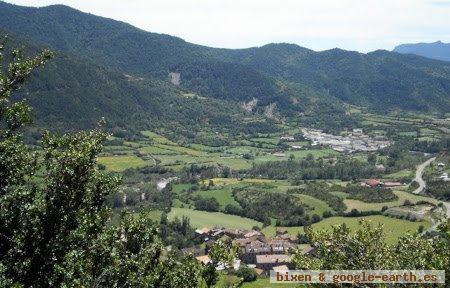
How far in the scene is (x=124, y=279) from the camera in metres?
21.8

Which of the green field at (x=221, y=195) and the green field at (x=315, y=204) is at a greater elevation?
the green field at (x=315, y=204)

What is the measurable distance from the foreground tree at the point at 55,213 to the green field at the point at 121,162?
385 feet

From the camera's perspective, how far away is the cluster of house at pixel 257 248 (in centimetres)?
8231

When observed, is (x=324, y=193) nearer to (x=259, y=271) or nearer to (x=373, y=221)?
(x=373, y=221)

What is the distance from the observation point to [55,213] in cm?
1961

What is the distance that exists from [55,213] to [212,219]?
8685 cm

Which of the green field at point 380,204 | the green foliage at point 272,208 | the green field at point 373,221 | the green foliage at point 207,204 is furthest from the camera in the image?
the green foliage at point 207,204

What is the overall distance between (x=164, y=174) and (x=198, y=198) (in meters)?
27.6

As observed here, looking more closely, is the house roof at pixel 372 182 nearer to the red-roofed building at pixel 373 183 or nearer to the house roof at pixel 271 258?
the red-roofed building at pixel 373 183

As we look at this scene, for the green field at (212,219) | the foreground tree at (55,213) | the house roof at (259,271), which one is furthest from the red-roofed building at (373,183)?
the foreground tree at (55,213)

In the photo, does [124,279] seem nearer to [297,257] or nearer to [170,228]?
[297,257]

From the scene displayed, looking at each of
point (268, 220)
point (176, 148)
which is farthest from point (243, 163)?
point (268, 220)

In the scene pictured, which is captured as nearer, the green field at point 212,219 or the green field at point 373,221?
the green field at point 373,221

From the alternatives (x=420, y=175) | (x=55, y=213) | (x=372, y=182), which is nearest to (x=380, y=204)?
(x=372, y=182)
